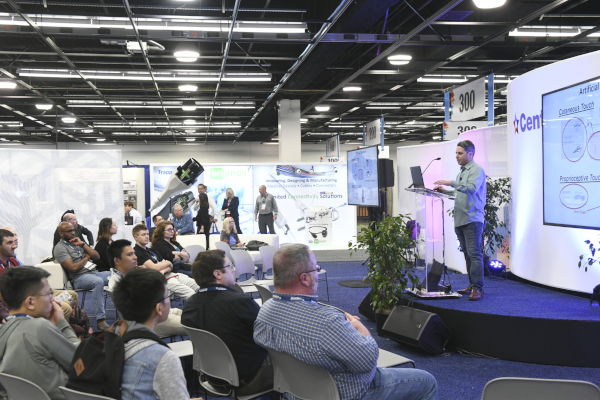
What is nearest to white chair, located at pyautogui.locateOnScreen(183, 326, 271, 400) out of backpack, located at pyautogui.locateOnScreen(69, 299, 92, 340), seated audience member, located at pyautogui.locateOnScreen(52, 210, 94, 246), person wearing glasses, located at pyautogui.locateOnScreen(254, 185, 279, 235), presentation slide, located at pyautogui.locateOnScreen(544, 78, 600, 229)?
backpack, located at pyautogui.locateOnScreen(69, 299, 92, 340)

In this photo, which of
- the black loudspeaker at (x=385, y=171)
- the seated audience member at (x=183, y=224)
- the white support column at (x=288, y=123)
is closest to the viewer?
the seated audience member at (x=183, y=224)

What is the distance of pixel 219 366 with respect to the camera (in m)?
2.65

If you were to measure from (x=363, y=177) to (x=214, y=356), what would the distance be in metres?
7.20

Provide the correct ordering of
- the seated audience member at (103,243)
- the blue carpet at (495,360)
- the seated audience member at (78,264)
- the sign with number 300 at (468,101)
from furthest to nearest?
the sign with number 300 at (468,101) → the seated audience member at (103,243) → the seated audience member at (78,264) → the blue carpet at (495,360)

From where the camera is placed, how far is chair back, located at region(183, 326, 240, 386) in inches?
101

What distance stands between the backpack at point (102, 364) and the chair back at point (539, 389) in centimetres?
121

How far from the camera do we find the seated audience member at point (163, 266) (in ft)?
16.2

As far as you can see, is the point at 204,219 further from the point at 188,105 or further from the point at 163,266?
the point at 188,105

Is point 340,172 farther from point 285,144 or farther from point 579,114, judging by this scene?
point 579,114

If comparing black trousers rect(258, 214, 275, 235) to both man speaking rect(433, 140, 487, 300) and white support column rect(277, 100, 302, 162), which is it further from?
man speaking rect(433, 140, 487, 300)

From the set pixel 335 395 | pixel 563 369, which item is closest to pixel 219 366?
pixel 335 395

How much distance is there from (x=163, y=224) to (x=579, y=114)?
4476mm

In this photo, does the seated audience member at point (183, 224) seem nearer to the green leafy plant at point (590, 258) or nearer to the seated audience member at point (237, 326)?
the green leafy plant at point (590, 258)

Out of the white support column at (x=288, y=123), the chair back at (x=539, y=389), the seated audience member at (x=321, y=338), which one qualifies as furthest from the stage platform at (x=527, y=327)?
the white support column at (x=288, y=123)
